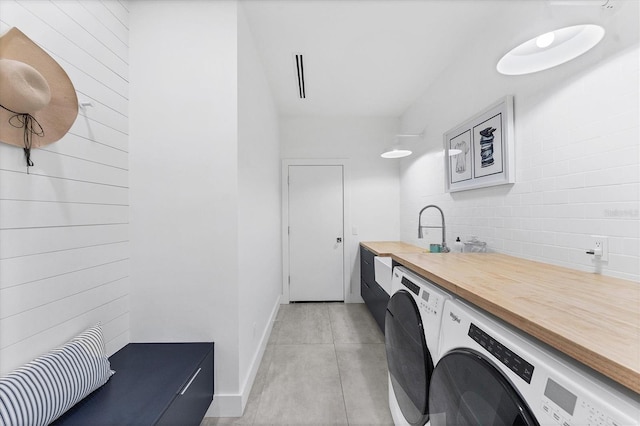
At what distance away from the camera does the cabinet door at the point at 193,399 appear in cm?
116

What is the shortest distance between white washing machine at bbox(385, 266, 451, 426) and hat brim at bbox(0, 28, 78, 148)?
1.74 metres

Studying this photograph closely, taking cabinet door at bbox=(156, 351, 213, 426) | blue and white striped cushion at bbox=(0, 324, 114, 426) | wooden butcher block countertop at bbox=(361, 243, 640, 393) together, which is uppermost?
wooden butcher block countertop at bbox=(361, 243, 640, 393)

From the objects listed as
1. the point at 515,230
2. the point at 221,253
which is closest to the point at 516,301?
the point at 515,230

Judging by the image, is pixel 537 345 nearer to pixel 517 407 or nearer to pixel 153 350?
pixel 517 407

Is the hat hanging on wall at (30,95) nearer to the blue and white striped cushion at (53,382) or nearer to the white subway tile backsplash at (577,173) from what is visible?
the blue and white striped cushion at (53,382)

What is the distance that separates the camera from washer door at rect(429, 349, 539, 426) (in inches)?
24.2

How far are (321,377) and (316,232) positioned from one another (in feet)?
6.58

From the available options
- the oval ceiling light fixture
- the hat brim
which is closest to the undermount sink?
the oval ceiling light fixture

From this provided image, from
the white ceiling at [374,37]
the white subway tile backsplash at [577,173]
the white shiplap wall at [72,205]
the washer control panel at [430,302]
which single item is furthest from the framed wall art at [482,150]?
the white shiplap wall at [72,205]

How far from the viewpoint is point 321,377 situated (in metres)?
2.01

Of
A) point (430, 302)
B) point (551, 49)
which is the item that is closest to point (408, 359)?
point (430, 302)

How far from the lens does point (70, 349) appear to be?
1.15 m

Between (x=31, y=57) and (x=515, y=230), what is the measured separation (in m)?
2.67

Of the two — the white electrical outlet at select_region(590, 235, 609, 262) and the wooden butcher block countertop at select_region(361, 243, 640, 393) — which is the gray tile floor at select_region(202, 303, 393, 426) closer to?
the wooden butcher block countertop at select_region(361, 243, 640, 393)
